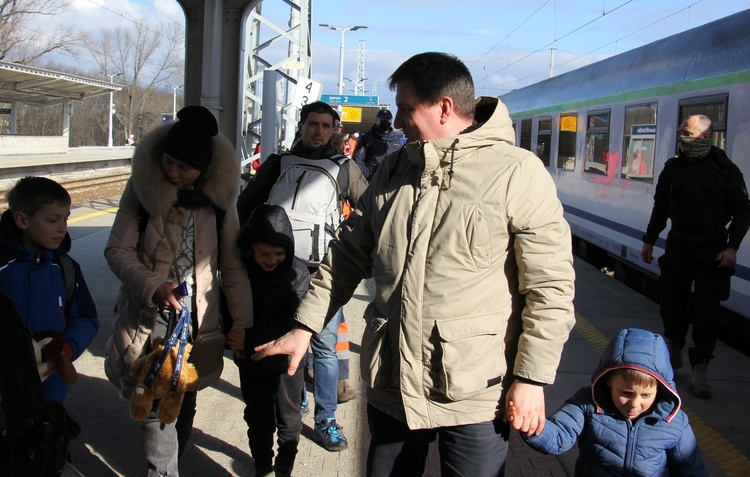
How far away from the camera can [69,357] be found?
108 inches

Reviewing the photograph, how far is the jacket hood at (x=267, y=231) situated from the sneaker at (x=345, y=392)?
1.52 m

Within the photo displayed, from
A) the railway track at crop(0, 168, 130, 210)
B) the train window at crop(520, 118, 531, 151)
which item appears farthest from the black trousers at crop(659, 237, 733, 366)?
the railway track at crop(0, 168, 130, 210)

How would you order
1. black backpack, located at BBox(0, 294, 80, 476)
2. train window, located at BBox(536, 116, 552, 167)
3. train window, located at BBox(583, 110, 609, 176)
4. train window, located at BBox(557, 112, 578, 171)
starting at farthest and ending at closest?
train window, located at BBox(536, 116, 552, 167)
train window, located at BBox(557, 112, 578, 171)
train window, located at BBox(583, 110, 609, 176)
black backpack, located at BBox(0, 294, 80, 476)

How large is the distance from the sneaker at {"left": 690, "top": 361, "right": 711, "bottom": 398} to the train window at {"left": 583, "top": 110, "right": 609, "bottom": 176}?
5.83 meters

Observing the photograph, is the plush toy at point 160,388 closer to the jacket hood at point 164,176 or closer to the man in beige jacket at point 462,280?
the jacket hood at point 164,176

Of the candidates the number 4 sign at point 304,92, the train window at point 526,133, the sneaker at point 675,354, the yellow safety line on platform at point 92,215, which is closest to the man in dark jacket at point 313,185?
the sneaker at point 675,354

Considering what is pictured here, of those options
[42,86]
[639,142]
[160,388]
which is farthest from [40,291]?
[42,86]

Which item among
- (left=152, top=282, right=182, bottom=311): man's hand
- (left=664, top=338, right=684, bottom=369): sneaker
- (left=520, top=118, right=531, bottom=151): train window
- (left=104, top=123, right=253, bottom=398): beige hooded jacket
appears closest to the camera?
(left=152, top=282, right=182, bottom=311): man's hand

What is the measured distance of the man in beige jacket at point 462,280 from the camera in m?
2.11

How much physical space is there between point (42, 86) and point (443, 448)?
3089cm

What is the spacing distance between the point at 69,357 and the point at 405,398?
4.52ft

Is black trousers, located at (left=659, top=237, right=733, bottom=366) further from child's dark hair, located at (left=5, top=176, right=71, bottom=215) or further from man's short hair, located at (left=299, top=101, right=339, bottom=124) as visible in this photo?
child's dark hair, located at (left=5, top=176, right=71, bottom=215)

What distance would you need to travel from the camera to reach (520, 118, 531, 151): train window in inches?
Result: 611

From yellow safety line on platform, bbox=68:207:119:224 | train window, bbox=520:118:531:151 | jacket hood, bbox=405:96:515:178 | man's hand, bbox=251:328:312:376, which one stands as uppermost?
train window, bbox=520:118:531:151
